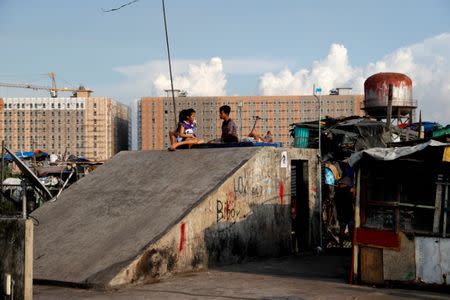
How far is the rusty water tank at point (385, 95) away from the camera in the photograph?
3006 centimetres

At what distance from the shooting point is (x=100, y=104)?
128 meters

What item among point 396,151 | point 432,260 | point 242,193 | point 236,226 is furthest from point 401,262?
point 242,193

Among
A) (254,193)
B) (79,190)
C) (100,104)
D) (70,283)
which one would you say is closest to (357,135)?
(254,193)


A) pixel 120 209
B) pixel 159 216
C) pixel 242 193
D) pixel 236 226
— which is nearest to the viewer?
pixel 159 216

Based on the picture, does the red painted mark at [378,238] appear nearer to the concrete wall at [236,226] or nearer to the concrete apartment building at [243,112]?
the concrete wall at [236,226]

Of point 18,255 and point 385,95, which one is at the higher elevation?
point 385,95

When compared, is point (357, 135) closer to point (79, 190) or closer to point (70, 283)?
point (79, 190)

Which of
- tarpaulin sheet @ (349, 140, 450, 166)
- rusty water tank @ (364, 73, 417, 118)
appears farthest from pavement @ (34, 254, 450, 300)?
rusty water tank @ (364, 73, 417, 118)

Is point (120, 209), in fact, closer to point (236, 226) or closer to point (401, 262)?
point (236, 226)

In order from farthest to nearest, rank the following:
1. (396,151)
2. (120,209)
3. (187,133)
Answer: (187,133), (120,209), (396,151)

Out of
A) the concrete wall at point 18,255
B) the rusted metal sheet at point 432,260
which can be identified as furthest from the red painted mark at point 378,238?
the concrete wall at point 18,255

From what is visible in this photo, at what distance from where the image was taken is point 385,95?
29766 millimetres

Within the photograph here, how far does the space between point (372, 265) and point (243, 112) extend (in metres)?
108

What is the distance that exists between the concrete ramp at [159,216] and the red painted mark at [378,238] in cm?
266
